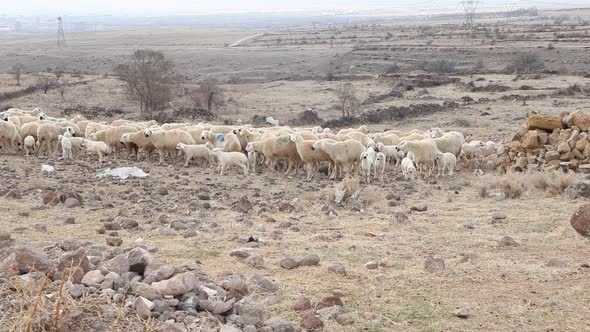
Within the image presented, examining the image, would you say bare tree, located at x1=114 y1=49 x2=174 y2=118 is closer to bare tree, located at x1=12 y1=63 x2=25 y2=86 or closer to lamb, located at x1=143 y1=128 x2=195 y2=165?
lamb, located at x1=143 y1=128 x2=195 y2=165

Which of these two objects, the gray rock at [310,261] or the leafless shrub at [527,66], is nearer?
the gray rock at [310,261]

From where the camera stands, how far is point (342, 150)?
49.9 feet

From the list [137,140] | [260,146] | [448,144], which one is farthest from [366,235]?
[137,140]

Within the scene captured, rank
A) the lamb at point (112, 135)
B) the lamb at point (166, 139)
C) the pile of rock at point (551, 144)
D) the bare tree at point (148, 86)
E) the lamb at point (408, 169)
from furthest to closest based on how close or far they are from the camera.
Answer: the bare tree at point (148, 86), the lamb at point (112, 135), the lamb at point (166, 139), the lamb at point (408, 169), the pile of rock at point (551, 144)

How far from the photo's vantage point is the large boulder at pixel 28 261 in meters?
6.31

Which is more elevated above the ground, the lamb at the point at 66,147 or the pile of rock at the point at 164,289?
the pile of rock at the point at 164,289

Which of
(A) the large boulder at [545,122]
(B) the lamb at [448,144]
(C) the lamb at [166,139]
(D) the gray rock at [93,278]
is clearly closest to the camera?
(D) the gray rock at [93,278]

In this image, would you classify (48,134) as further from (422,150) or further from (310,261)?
(310,261)

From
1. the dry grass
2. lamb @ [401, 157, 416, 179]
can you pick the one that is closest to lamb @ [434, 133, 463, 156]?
lamb @ [401, 157, 416, 179]

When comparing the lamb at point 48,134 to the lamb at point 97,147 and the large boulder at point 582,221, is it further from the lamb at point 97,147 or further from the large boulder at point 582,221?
the large boulder at point 582,221

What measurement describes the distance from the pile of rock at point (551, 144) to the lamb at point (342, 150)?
3.70m

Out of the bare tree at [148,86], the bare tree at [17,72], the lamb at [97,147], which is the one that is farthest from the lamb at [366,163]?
the bare tree at [17,72]

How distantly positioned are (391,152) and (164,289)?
1105 centimetres

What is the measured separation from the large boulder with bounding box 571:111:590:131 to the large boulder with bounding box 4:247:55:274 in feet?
43.9
